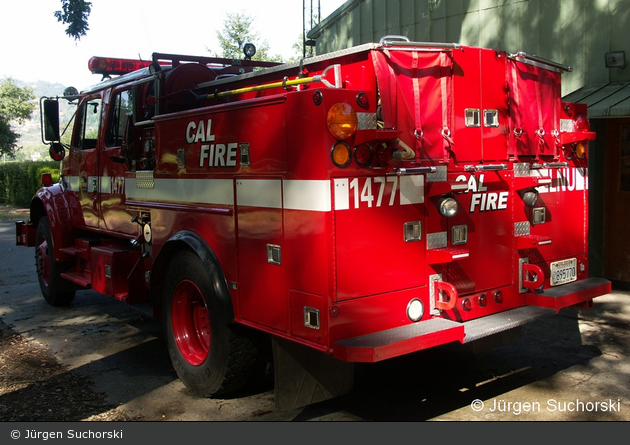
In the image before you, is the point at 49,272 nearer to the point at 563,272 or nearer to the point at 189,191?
the point at 189,191

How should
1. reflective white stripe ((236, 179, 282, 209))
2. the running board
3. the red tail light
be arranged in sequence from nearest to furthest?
the running board
reflective white stripe ((236, 179, 282, 209))
the red tail light

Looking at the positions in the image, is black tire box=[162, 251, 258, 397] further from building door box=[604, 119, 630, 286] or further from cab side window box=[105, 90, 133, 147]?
building door box=[604, 119, 630, 286]

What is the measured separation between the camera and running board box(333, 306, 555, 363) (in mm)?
3531

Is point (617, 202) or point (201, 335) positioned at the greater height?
point (617, 202)

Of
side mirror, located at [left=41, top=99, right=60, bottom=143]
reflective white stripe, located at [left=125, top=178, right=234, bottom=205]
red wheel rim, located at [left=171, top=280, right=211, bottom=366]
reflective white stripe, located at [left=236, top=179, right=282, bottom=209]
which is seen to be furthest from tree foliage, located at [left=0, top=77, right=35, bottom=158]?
reflective white stripe, located at [left=236, top=179, right=282, bottom=209]

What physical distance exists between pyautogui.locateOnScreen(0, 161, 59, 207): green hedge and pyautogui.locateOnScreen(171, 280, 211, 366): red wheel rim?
21.9m

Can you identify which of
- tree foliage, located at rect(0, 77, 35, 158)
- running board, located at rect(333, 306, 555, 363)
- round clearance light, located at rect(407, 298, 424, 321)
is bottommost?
running board, located at rect(333, 306, 555, 363)

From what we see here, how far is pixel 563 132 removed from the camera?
5.09m

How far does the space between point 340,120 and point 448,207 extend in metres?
1.01

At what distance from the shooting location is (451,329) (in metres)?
3.86

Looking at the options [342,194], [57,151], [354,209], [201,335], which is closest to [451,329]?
[354,209]

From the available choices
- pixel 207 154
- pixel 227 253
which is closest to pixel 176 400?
pixel 227 253

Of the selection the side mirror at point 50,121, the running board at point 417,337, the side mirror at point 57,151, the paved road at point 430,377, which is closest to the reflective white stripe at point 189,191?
the running board at point 417,337

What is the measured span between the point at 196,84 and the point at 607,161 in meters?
5.72
